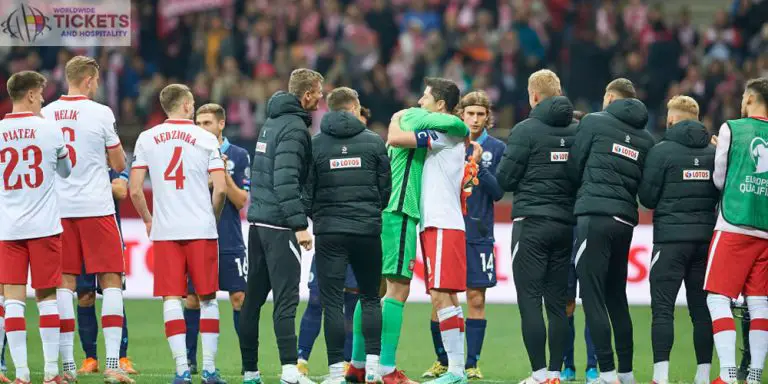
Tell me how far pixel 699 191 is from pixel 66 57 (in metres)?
14.3

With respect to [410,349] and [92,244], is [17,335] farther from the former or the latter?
[410,349]

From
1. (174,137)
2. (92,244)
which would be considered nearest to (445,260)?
(174,137)

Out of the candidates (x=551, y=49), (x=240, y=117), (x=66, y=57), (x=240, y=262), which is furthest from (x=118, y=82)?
(x=240, y=262)

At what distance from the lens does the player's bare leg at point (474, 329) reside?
10.6m

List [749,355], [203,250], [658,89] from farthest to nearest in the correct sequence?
1. [658,89]
2. [749,355]
3. [203,250]

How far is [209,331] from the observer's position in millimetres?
9297

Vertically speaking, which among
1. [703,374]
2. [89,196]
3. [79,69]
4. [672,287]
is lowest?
[703,374]

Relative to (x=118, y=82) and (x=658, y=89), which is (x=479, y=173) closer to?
(x=658, y=89)

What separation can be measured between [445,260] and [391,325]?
2.24 ft

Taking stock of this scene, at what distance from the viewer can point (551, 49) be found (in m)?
21.2

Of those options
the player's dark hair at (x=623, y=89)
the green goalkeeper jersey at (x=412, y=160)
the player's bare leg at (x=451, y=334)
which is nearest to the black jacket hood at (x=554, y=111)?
the player's dark hair at (x=623, y=89)

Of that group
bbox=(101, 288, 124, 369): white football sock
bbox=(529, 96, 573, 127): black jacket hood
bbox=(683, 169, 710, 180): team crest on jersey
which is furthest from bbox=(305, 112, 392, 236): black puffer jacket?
bbox=(683, 169, 710, 180): team crest on jersey

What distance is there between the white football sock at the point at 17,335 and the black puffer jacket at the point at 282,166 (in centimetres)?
193

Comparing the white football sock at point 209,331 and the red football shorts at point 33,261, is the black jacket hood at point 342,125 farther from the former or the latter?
the red football shorts at point 33,261
